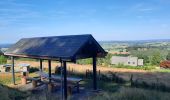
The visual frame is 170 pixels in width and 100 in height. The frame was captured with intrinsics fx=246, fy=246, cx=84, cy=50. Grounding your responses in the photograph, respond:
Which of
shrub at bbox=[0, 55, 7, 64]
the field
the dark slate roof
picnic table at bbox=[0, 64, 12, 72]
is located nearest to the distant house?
shrub at bbox=[0, 55, 7, 64]

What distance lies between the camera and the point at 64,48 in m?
10.5

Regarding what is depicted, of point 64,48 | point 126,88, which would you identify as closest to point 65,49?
point 64,48

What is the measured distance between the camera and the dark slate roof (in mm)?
10023

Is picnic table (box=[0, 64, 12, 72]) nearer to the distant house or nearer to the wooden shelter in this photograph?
the wooden shelter

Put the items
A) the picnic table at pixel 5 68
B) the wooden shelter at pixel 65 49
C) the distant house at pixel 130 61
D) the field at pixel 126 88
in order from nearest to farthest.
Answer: the field at pixel 126 88, the wooden shelter at pixel 65 49, the picnic table at pixel 5 68, the distant house at pixel 130 61

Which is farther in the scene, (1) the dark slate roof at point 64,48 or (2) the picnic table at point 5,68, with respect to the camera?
(2) the picnic table at point 5,68

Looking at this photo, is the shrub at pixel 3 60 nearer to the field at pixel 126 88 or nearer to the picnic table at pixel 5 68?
the picnic table at pixel 5 68

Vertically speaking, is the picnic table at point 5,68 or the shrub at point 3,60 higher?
the shrub at point 3,60

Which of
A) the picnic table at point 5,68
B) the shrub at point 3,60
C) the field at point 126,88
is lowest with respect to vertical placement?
the field at point 126,88

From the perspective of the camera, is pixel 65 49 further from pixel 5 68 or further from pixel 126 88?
pixel 5 68

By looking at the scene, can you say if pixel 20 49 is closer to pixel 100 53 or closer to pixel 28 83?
pixel 28 83

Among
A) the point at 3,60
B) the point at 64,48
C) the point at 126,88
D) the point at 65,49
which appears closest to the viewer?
the point at 126,88

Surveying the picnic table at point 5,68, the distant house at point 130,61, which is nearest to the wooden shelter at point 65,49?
the picnic table at point 5,68

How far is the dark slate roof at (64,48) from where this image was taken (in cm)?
1002
